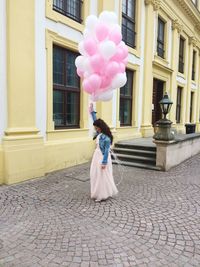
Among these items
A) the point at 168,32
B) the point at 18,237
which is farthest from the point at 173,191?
the point at 168,32

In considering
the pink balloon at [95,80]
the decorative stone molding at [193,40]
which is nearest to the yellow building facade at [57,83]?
the pink balloon at [95,80]

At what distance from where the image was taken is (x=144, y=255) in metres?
2.93

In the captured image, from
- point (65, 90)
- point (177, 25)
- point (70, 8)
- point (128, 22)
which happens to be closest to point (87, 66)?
point (65, 90)

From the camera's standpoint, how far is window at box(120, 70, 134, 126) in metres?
10.2

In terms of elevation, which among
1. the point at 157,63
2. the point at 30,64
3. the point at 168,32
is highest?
the point at 168,32

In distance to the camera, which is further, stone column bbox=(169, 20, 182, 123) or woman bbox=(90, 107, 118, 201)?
stone column bbox=(169, 20, 182, 123)

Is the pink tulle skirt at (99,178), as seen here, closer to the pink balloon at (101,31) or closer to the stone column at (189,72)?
the pink balloon at (101,31)

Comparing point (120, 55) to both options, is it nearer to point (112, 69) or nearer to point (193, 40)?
point (112, 69)

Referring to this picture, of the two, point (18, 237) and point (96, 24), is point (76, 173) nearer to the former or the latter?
point (18, 237)

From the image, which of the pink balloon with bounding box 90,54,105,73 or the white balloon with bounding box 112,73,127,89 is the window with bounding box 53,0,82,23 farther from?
the white balloon with bounding box 112,73,127,89

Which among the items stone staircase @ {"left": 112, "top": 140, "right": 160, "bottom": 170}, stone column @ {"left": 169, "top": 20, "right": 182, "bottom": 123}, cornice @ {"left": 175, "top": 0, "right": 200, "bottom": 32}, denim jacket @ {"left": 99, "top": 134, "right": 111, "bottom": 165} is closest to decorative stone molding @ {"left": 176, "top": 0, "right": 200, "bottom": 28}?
cornice @ {"left": 175, "top": 0, "right": 200, "bottom": 32}

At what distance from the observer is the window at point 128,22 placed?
9844 mm

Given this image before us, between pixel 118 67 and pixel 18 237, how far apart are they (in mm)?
3108

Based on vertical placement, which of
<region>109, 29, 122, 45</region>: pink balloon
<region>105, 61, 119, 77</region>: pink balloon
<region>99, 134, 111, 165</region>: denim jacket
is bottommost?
<region>99, 134, 111, 165</region>: denim jacket
